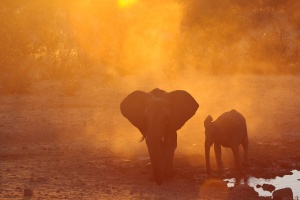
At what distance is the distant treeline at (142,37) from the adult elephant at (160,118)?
36.2 ft

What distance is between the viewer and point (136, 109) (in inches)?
490

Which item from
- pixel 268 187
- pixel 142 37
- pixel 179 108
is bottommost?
pixel 268 187

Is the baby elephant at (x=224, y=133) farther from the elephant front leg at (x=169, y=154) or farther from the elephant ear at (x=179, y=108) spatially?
the elephant front leg at (x=169, y=154)

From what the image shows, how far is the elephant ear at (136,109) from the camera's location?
1237 centimetres

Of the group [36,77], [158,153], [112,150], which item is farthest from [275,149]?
[36,77]

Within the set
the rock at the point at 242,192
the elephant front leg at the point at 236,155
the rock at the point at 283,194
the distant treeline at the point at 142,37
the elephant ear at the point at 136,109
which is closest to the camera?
the rock at the point at 283,194

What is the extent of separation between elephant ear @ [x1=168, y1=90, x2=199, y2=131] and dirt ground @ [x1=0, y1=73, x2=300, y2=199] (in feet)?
3.63

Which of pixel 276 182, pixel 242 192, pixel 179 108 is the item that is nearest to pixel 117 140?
pixel 179 108

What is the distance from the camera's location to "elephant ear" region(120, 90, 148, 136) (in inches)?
487

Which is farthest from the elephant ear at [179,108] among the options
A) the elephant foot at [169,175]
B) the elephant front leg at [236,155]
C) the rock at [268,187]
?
the rock at [268,187]

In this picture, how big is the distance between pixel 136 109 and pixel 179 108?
821mm

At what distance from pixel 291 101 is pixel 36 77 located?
974cm

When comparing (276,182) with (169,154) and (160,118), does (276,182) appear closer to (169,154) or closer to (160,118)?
(169,154)

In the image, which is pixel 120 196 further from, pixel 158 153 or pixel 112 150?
pixel 112 150
